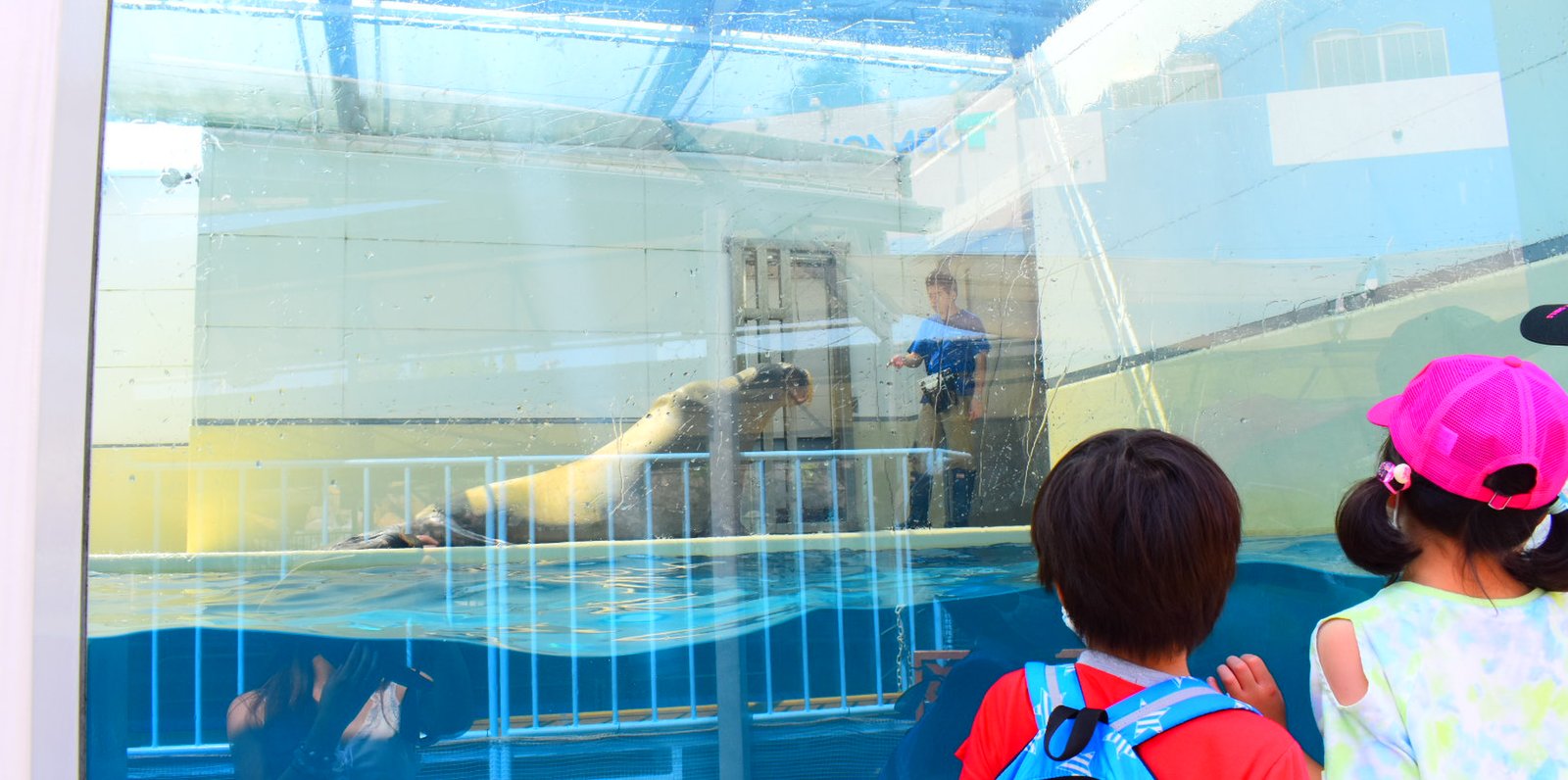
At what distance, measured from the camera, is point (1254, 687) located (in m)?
1.42

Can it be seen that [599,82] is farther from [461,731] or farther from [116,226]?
[461,731]

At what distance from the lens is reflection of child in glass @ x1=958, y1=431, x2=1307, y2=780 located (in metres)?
1.25

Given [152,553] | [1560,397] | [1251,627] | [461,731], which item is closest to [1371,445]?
[1251,627]

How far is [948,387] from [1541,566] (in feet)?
4.59

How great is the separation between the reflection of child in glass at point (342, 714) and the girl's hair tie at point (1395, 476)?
1.84 meters

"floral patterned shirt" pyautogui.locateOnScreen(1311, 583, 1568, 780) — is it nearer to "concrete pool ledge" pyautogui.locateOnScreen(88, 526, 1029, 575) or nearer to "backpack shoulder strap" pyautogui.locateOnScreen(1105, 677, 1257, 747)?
"backpack shoulder strap" pyautogui.locateOnScreen(1105, 677, 1257, 747)

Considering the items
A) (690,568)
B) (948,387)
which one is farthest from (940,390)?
(690,568)

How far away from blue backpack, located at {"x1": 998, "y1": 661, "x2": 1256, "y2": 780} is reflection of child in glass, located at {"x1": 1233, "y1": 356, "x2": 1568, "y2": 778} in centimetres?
27

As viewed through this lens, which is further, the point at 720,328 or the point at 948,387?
the point at 948,387

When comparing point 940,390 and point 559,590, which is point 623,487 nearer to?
point 559,590

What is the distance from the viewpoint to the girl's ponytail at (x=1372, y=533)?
1.42 meters

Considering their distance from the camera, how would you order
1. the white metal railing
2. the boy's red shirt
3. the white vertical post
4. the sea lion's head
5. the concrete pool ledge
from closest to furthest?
the white vertical post
the boy's red shirt
the concrete pool ledge
the white metal railing
the sea lion's head

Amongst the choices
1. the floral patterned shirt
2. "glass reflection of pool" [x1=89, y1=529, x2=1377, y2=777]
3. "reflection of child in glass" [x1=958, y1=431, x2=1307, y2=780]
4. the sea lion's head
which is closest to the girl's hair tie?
the floral patterned shirt

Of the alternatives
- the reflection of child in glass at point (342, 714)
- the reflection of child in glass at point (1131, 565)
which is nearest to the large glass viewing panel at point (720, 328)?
the reflection of child in glass at point (342, 714)
